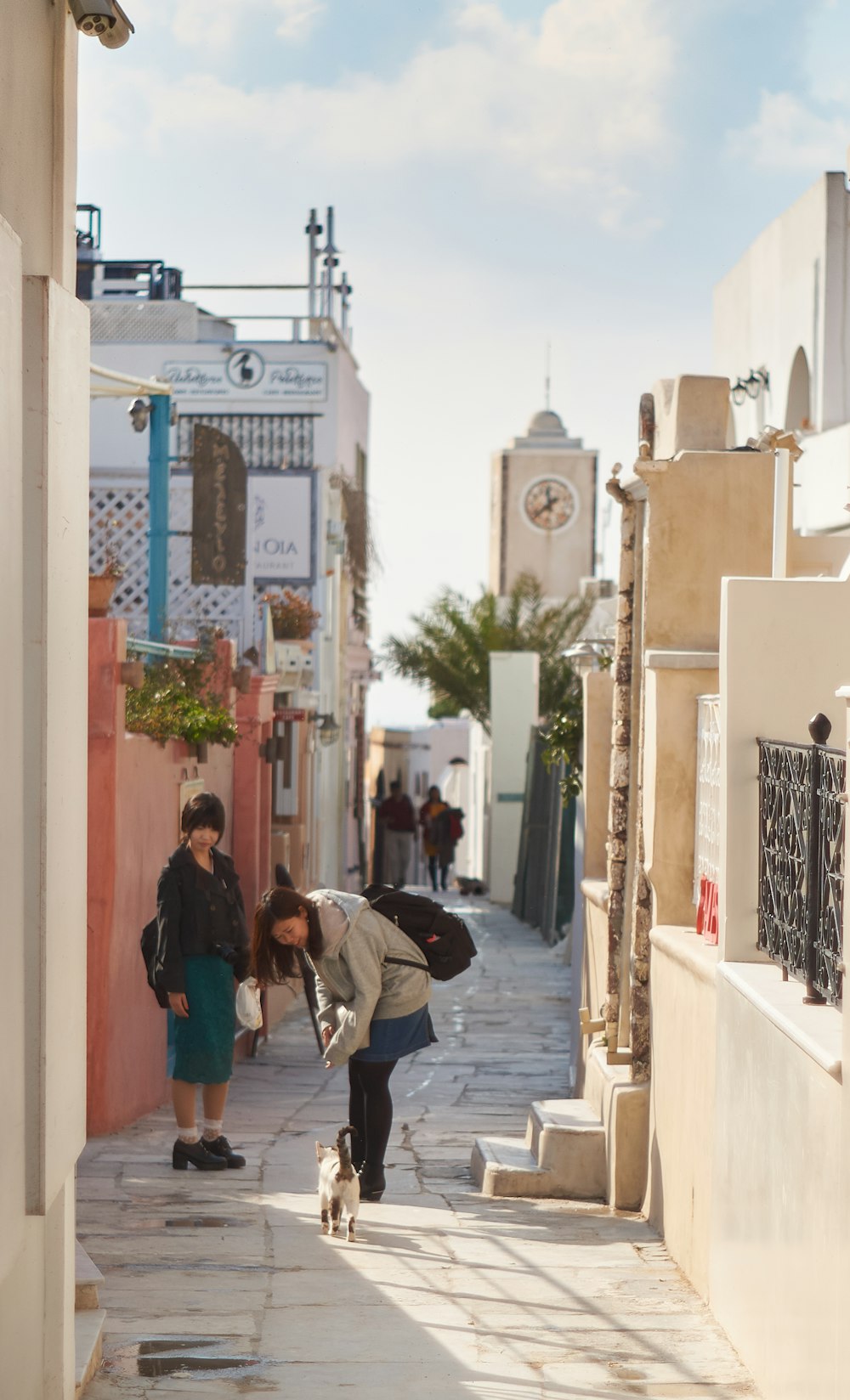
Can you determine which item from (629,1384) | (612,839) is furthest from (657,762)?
(629,1384)

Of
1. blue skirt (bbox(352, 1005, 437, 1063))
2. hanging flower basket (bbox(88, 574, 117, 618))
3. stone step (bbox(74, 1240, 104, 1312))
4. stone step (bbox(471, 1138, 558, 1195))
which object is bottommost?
stone step (bbox(471, 1138, 558, 1195))

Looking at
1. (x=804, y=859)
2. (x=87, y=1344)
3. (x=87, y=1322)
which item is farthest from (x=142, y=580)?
(x=804, y=859)

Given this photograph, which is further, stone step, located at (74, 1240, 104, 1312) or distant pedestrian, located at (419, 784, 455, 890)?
distant pedestrian, located at (419, 784, 455, 890)

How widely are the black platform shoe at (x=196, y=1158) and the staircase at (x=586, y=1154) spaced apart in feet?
3.88

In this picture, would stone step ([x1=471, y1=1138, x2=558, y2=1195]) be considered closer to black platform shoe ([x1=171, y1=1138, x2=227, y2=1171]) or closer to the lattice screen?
black platform shoe ([x1=171, y1=1138, x2=227, y2=1171])

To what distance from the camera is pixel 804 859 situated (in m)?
4.82

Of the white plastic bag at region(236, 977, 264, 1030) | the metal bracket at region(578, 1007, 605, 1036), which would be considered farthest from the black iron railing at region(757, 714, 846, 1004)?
the metal bracket at region(578, 1007, 605, 1036)

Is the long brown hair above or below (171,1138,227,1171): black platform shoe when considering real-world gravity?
above

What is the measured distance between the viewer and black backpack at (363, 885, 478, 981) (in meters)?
6.99

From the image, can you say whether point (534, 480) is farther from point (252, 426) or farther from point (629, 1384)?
point (629, 1384)

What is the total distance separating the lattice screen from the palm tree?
1375 centimetres

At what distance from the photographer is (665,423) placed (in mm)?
7617

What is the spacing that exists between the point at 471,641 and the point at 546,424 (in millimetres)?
38495

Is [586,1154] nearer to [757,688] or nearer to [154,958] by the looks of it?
[154,958]
